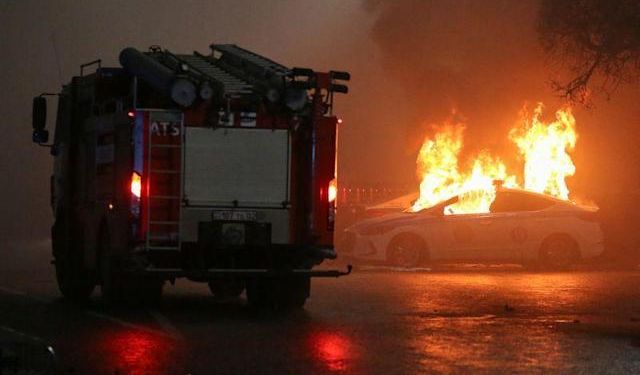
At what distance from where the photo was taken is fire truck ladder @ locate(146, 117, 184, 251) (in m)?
14.0

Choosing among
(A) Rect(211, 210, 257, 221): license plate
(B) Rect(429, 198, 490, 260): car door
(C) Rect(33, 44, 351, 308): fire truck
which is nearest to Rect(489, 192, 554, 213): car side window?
(B) Rect(429, 198, 490, 260): car door

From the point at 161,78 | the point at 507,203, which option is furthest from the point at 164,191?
the point at 507,203

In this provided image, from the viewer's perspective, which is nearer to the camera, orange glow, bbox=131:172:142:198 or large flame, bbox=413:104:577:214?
orange glow, bbox=131:172:142:198

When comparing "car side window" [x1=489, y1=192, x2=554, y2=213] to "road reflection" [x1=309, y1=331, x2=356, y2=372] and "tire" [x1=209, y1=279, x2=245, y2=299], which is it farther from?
"road reflection" [x1=309, y1=331, x2=356, y2=372]

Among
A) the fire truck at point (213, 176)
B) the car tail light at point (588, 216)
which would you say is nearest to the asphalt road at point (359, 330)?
→ the fire truck at point (213, 176)

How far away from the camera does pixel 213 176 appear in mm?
14242

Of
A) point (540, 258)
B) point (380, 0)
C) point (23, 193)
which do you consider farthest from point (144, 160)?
point (23, 193)

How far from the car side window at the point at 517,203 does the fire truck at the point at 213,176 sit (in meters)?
8.61

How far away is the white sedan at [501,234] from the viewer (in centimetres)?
2266

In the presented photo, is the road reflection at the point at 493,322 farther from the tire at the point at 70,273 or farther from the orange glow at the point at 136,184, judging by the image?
the tire at the point at 70,273

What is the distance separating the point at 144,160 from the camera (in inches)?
549

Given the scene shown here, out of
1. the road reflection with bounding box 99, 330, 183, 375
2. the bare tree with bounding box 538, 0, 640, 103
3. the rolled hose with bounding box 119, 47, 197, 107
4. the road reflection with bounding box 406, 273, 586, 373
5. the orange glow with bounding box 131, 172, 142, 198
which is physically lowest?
the road reflection with bounding box 99, 330, 183, 375

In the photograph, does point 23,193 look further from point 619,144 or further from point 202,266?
point 202,266

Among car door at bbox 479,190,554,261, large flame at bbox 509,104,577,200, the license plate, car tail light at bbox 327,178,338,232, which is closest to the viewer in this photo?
the license plate
